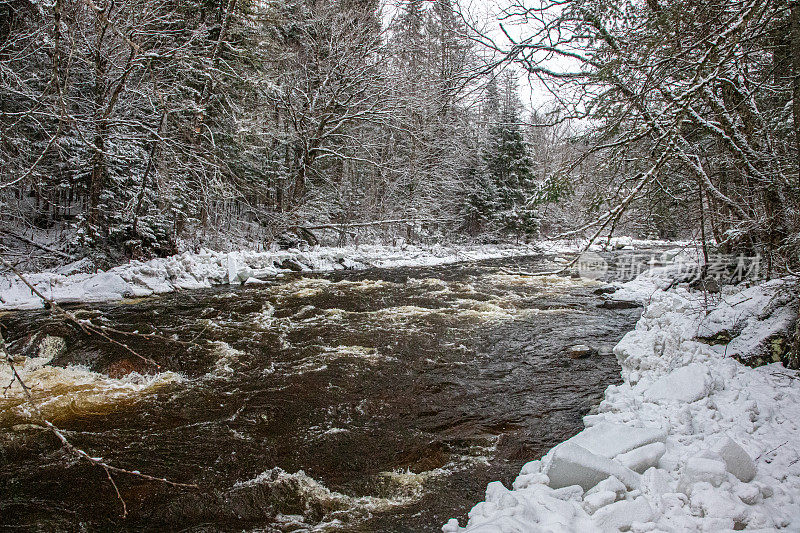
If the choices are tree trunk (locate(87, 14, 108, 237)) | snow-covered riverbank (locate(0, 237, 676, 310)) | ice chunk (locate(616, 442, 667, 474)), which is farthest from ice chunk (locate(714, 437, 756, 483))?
tree trunk (locate(87, 14, 108, 237))

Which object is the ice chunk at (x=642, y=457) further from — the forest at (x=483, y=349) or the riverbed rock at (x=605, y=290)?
the riverbed rock at (x=605, y=290)

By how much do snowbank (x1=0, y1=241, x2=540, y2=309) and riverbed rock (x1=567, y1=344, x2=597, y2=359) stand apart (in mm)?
3929

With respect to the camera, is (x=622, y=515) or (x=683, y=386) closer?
(x=622, y=515)

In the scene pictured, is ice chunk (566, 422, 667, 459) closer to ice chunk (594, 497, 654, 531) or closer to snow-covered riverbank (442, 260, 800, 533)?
snow-covered riverbank (442, 260, 800, 533)

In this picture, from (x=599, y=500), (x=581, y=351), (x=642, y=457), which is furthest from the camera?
(x=581, y=351)

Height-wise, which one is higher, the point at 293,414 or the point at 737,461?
the point at 737,461

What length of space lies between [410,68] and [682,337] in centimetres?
1507

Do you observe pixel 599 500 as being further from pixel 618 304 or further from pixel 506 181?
pixel 506 181

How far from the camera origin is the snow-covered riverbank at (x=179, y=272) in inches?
346

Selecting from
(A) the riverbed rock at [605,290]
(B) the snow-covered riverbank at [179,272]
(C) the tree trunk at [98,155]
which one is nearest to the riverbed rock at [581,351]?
(B) the snow-covered riverbank at [179,272]

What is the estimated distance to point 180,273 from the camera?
1120 centimetres

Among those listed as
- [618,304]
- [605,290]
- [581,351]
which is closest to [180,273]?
[581,351]

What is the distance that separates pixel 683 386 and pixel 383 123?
15713mm

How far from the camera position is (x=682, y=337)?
4.97 m
